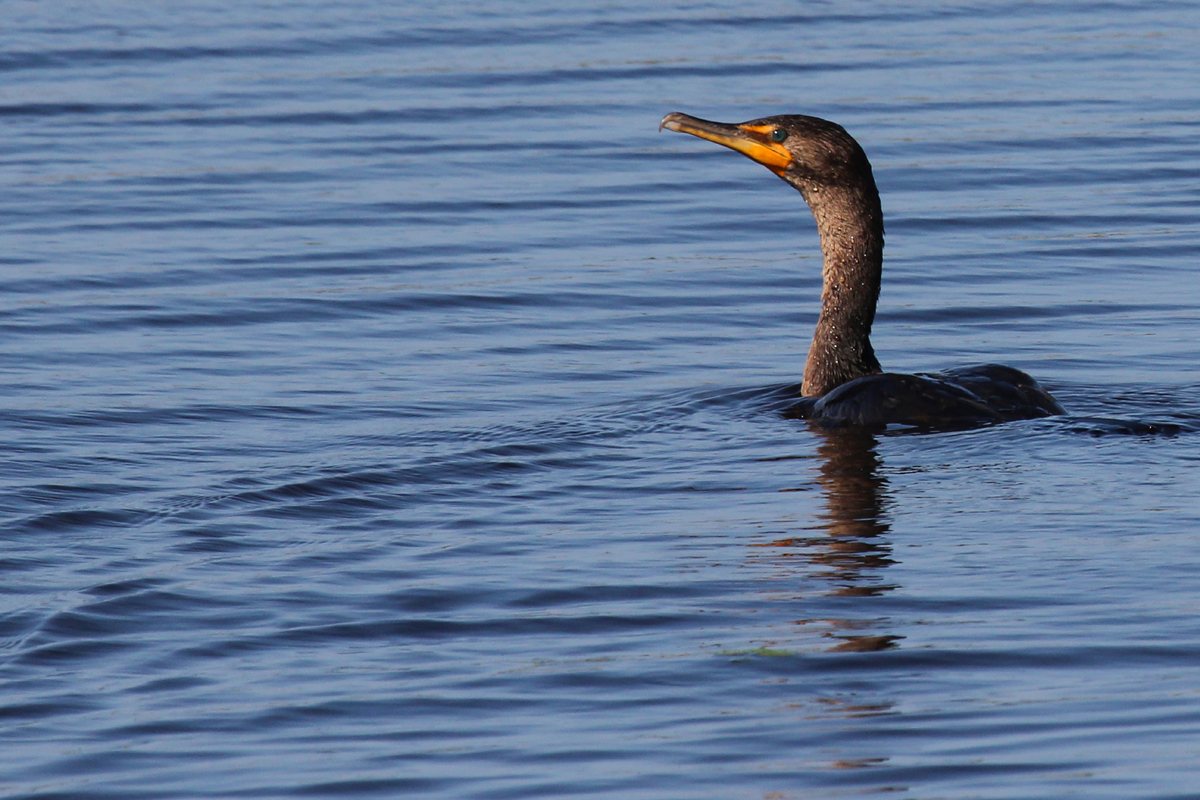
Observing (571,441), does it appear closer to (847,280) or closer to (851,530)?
(851,530)

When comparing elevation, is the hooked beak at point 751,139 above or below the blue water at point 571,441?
above

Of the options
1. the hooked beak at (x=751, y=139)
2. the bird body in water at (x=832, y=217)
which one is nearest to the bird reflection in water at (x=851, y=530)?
the bird body in water at (x=832, y=217)

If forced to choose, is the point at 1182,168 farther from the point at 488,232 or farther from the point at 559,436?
the point at 559,436

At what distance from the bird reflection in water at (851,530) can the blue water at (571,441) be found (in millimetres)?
24

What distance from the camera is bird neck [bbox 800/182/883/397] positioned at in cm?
878

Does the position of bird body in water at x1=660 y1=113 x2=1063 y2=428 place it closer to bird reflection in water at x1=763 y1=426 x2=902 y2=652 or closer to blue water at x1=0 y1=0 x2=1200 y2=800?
blue water at x1=0 y1=0 x2=1200 y2=800

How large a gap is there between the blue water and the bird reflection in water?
2 centimetres

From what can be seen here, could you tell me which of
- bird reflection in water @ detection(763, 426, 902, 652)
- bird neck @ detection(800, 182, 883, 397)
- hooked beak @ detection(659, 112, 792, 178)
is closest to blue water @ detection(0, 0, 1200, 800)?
bird reflection in water @ detection(763, 426, 902, 652)

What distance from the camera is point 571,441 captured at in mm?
7832

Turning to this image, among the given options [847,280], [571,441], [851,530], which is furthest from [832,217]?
[851,530]

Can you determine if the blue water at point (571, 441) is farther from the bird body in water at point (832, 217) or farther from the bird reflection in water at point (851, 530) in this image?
the bird body in water at point (832, 217)

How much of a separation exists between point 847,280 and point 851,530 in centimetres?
266

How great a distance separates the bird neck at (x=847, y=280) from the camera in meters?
8.78

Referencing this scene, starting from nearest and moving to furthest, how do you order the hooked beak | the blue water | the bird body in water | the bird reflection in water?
1. the blue water
2. the bird reflection in water
3. the bird body in water
4. the hooked beak
